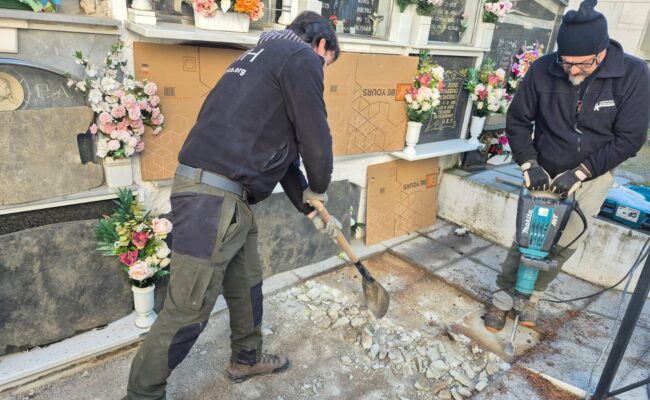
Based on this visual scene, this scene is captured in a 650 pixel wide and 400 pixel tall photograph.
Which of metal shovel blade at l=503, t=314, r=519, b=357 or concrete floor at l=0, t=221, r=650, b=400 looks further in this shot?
metal shovel blade at l=503, t=314, r=519, b=357

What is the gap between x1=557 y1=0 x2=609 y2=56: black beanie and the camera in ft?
8.20

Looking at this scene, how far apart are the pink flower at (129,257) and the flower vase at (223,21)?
4.90ft

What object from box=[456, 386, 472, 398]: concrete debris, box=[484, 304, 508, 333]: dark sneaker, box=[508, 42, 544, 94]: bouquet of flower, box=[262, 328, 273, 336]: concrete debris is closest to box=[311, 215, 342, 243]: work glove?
box=[262, 328, 273, 336]: concrete debris

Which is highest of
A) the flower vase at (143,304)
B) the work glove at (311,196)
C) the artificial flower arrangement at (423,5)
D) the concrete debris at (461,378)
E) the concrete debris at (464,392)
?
the artificial flower arrangement at (423,5)

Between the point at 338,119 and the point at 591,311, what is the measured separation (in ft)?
8.84

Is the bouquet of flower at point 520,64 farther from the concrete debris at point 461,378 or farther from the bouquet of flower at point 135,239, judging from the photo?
the bouquet of flower at point 135,239

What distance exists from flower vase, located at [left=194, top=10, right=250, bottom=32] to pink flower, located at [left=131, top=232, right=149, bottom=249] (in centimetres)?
137

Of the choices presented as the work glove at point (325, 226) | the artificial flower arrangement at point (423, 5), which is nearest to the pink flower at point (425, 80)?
the artificial flower arrangement at point (423, 5)

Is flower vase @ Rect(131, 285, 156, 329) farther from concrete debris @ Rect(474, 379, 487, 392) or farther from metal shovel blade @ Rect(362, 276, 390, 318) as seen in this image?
concrete debris @ Rect(474, 379, 487, 392)

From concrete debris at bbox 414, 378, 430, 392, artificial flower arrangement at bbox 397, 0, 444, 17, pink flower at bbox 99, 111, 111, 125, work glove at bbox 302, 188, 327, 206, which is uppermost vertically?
artificial flower arrangement at bbox 397, 0, 444, 17

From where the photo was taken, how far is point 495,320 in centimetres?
325

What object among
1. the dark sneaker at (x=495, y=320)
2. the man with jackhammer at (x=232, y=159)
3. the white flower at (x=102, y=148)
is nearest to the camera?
the man with jackhammer at (x=232, y=159)

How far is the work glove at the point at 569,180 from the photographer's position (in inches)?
111

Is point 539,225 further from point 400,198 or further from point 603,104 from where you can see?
point 400,198
